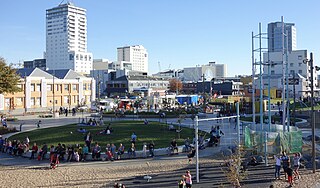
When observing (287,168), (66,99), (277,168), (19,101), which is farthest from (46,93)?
(287,168)

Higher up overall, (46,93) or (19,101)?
(46,93)

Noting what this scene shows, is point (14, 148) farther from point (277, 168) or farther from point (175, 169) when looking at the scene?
point (277, 168)

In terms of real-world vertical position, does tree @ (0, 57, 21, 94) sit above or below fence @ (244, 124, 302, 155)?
above

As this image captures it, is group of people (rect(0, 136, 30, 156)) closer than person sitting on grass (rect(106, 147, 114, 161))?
No

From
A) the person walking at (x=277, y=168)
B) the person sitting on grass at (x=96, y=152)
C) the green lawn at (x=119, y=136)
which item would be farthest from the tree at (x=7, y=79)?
the person walking at (x=277, y=168)

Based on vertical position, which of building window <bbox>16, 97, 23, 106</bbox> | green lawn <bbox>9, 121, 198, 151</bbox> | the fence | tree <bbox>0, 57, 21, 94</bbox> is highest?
tree <bbox>0, 57, 21, 94</bbox>

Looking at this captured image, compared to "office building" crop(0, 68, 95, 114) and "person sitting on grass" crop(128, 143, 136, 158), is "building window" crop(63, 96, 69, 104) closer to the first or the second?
"office building" crop(0, 68, 95, 114)

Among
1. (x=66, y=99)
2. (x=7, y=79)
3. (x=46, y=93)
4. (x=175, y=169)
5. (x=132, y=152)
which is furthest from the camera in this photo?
(x=66, y=99)

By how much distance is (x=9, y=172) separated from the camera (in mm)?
23266

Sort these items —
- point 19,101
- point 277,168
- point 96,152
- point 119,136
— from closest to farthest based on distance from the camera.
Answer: point 277,168 < point 96,152 < point 119,136 < point 19,101

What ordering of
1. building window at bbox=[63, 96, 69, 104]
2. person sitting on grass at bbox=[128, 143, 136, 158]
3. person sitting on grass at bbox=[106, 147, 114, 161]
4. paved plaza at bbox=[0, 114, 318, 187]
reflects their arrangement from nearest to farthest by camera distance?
paved plaza at bbox=[0, 114, 318, 187] → person sitting on grass at bbox=[106, 147, 114, 161] → person sitting on grass at bbox=[128, 143, 136, 158] → building window at bbox=[63, 96, 69, 104]

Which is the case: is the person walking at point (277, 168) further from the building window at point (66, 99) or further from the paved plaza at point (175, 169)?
the building window at point (66, 99)

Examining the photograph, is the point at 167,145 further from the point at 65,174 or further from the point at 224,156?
the point at 65,174

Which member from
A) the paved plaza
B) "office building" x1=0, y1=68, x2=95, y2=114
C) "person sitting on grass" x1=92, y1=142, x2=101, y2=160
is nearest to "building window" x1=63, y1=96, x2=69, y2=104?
"office building" x1=0, y1=68, x2=95, y2=114
